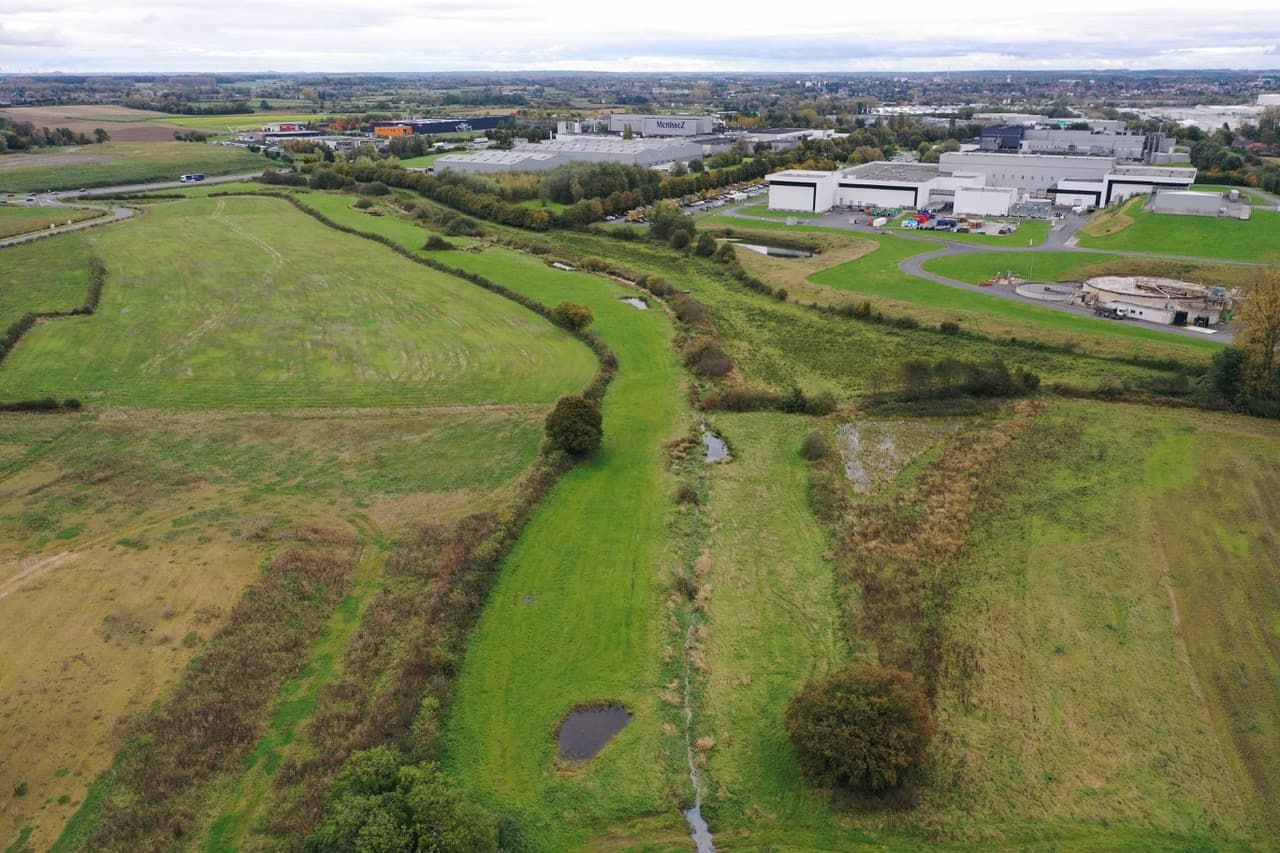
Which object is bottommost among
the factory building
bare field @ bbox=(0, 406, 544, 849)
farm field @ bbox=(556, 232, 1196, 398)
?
farm field @ bbox=(556, 232, 1196, 398)

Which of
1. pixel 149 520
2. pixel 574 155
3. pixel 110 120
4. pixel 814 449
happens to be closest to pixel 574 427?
pixel 814 449

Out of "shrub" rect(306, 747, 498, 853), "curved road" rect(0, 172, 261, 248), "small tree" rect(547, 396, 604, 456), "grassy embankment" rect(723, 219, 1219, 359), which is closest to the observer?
"shrub" rect(306, 747, 498, 853)

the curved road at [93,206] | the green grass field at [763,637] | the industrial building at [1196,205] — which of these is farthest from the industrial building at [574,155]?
the green grass field at [763,637]

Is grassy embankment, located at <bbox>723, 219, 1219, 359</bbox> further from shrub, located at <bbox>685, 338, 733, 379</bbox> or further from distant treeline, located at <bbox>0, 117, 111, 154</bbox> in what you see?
distant treeline, located at <bbox>0, 117, 111, 154</bbox>

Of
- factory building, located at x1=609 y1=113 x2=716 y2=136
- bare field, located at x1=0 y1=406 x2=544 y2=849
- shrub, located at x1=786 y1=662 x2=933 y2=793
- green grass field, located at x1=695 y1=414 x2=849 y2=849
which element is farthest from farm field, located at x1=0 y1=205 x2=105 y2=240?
factory building, located at x1=609 y1=113 x2=716 y2=136

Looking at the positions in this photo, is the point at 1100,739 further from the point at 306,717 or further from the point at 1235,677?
the point at 306,717

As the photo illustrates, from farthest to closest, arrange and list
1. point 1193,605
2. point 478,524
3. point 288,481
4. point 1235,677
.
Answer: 1. point 288,481
2. point 478,524
3. point 1193,605
4. point 1235,677

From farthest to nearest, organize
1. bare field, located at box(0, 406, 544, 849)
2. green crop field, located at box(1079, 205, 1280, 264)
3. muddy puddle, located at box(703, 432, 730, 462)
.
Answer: green crop field, located at box(1079, 205, 1280, 264) < muddy puddle, located at box(703, 432, 730, 462) < bare field, located at box(0, 406, 544, 849)

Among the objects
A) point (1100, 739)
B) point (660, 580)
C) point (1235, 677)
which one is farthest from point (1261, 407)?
point (660, 580)
